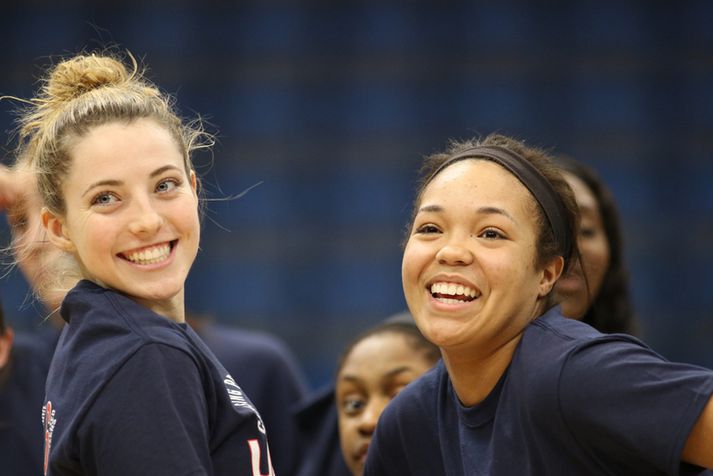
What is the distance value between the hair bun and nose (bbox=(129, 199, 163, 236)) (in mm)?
360

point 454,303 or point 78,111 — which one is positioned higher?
point 78,111

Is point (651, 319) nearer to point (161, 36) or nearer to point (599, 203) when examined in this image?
point (161, 36)

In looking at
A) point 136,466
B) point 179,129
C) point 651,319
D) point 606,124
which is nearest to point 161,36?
point 606,124

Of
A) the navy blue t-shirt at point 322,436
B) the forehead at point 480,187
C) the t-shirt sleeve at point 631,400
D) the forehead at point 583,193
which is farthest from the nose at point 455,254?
the navy blue t-shirt at point 322,436

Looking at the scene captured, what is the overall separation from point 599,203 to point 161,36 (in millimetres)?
7309

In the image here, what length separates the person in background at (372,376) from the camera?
3.53 meters

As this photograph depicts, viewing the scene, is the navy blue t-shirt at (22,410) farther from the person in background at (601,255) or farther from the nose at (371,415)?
the person in background at (601,255)

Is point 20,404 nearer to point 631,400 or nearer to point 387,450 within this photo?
point 387,450

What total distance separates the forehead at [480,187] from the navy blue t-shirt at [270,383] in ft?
6.45

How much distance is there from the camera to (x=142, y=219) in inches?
95.0

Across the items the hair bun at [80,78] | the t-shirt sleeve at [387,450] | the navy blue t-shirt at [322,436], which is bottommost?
the navy blue t-shirt at [322,436]

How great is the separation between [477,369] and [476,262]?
0.27 metres

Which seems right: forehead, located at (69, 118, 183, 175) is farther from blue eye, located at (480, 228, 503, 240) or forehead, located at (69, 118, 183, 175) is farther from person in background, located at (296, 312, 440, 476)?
person in background, located at (296, 312, 440, 476)

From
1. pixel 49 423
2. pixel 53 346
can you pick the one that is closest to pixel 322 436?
pixel 53 346
